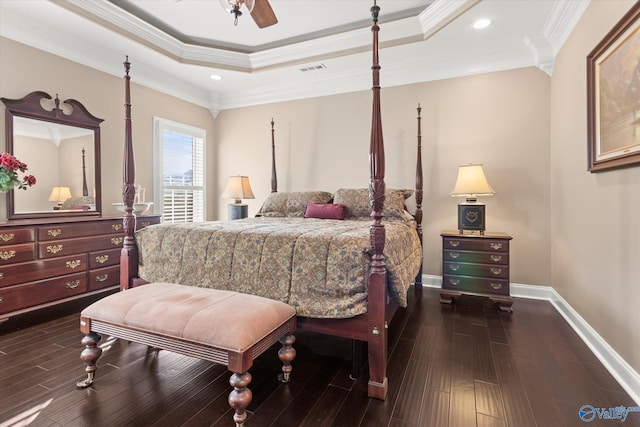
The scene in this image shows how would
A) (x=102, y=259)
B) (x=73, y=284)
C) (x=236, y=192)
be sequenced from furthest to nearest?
1. (x=236, y=192)
2. (x=102, y=259)
3. (x=73, y=284)

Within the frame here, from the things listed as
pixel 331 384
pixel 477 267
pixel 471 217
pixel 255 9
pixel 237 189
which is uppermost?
pixel 255 9

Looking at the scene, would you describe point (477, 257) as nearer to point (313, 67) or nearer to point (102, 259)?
point (313, 67)

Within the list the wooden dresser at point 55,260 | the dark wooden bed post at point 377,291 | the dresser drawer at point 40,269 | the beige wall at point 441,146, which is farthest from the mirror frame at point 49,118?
the dark wooden bed post at point 377,291

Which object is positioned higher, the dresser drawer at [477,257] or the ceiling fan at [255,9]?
the ceiling fan at [255,9]

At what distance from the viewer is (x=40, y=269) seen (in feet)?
8.96

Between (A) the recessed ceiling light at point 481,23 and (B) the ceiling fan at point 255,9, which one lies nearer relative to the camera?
(B) the ceiling fan at point 255,9

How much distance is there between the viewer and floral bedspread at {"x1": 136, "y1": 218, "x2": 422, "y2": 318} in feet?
5.86

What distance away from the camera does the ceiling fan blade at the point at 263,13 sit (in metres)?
2.18

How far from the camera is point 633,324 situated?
1734 mm

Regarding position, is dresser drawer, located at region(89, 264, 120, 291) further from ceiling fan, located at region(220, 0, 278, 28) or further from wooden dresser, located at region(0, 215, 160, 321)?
ceiling fan, located at region(220, 0, 278, 28)

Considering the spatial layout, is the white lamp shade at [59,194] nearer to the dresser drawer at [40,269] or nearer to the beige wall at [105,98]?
the beige wall at [105,98]

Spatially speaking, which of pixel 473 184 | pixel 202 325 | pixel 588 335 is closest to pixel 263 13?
pixel 202 325

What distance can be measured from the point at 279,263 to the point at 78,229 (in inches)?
92.7

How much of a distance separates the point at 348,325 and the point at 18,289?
2.79 m
